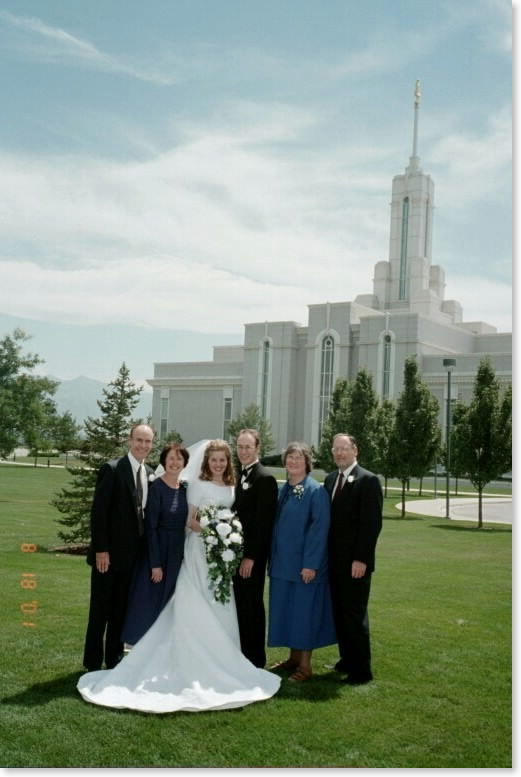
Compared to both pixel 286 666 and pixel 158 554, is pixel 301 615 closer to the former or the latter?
pixel 286 666

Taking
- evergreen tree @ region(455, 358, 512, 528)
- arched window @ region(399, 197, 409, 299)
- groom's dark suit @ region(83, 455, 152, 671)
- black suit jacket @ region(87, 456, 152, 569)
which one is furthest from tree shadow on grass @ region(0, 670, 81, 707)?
arched window @ region(399, 197, 409, 299)

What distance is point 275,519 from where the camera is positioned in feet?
21.9

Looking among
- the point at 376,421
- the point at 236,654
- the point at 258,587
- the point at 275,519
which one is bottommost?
the point at 236,654

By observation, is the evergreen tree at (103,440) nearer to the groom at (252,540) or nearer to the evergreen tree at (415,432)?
the groom at (252,540)

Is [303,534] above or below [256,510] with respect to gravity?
below

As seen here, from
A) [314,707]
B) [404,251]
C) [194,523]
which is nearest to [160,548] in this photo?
[194,523]

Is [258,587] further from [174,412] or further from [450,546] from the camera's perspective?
[174,412]

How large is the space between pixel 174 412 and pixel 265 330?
12.8 metres

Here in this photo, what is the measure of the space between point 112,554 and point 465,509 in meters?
23.4

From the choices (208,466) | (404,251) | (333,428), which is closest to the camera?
(208,466)

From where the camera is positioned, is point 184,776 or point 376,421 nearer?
point 184,776

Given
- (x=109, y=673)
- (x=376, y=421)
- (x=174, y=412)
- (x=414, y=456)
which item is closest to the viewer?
(x=109, y=673)

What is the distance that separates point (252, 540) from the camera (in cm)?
652

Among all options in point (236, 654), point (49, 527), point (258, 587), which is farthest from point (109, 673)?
point (49, 527)
